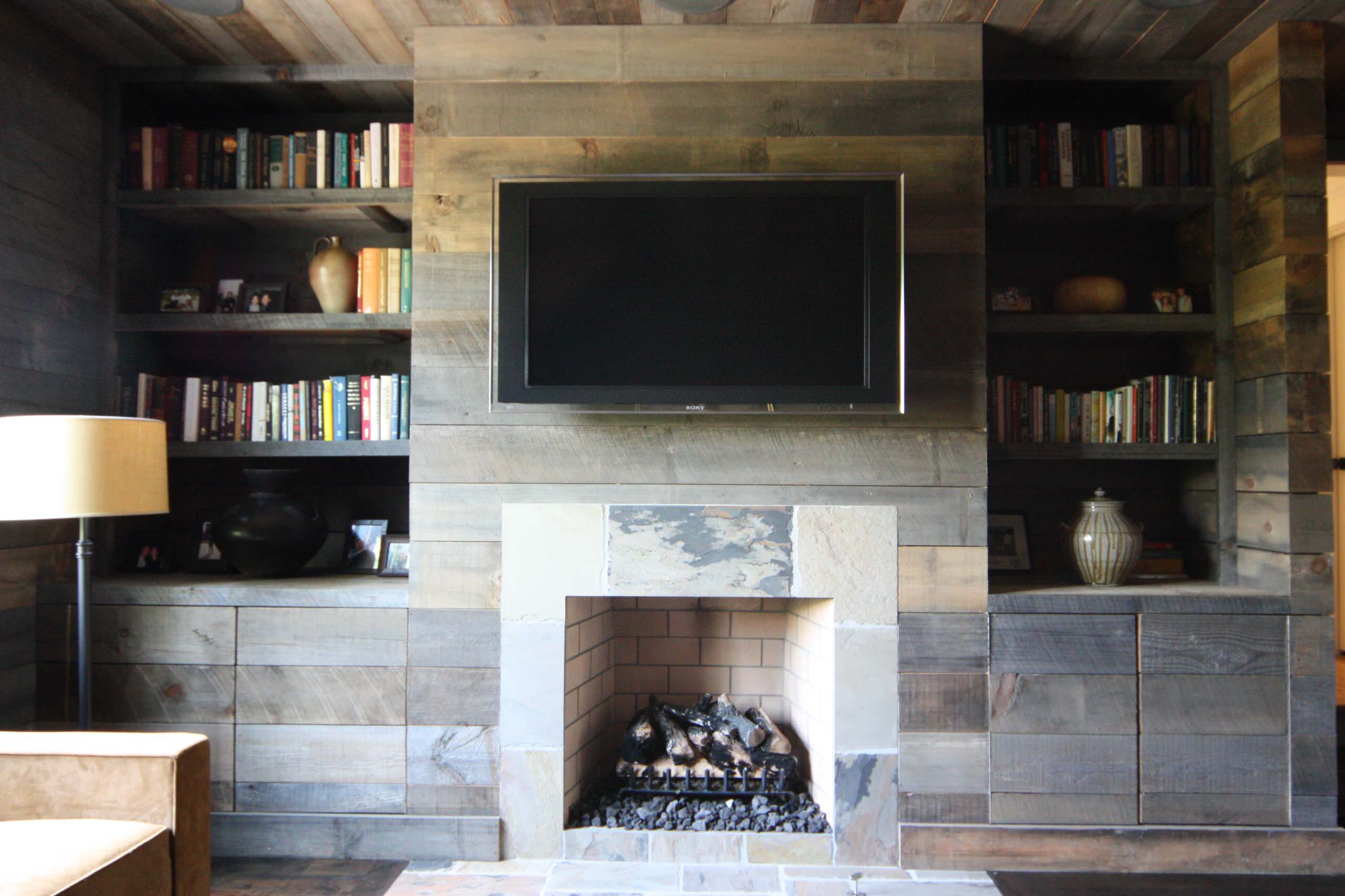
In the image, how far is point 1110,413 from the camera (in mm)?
2633

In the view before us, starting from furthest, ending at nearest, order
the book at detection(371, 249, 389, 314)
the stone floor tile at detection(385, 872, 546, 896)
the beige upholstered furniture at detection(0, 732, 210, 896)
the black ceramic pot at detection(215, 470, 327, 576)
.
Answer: the book at detection(371, 249, 389, 314)
the black ceramic pot at detection(215, 470, 327, 576)
the stone floor tile at detection(385, 872, 546, 896)
the beige upholstered furniture at detection(0, 732, 210, 896)

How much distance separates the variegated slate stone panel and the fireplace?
0.44 ft

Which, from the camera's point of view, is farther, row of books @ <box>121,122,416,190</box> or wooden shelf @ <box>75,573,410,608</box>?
row of books @ <box>121,122,416,190</box>

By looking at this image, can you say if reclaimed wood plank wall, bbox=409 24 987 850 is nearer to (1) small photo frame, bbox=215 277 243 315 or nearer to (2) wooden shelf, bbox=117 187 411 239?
(2) wooden shelf, bbox=117 187 411 239

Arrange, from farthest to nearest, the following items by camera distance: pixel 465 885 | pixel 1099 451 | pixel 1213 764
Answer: pixel 1099 451 < pixel 1213 764 < pixel 465 885

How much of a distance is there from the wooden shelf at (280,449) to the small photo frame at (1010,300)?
6.27 ft

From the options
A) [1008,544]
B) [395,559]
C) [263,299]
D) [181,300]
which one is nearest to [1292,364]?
[1008,544]

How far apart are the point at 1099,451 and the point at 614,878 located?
1.85 meters

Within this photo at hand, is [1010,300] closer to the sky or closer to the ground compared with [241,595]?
closer to the sky

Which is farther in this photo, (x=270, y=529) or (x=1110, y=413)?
(x=1110, y=413)

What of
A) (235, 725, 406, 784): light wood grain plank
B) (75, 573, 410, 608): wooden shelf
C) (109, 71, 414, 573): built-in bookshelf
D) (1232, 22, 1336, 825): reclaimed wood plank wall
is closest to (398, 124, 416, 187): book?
(109, 71, 414, 573): built-in bookshelf

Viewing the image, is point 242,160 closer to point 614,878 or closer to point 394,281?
point 394,281

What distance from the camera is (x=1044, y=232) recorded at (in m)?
2.87

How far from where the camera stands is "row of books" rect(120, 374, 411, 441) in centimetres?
262
